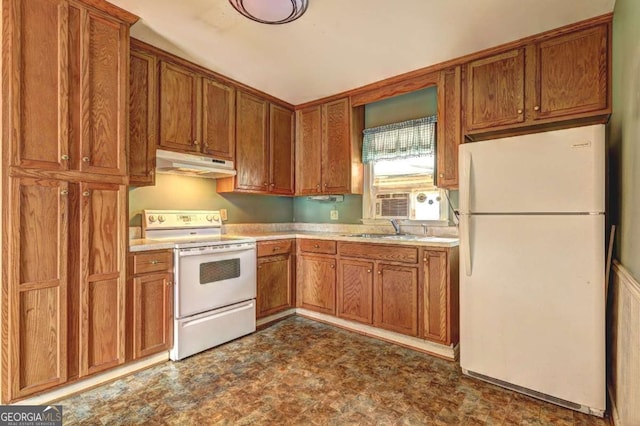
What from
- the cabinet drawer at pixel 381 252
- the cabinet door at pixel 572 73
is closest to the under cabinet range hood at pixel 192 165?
the cabinet drawer at pixel 381 252

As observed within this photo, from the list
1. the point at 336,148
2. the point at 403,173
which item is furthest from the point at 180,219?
the point at 403,173

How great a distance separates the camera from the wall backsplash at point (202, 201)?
109 inches

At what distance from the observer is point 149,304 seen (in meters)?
2.35

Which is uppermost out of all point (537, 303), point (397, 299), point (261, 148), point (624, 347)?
point (261, 148)

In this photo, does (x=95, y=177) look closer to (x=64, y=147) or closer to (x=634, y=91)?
(x=64, y=147)

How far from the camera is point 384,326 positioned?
287cm

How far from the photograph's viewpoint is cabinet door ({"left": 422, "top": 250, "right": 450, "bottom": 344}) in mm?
2533

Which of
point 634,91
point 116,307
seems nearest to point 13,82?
point 116,307

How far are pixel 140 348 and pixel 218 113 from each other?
206 centimetres

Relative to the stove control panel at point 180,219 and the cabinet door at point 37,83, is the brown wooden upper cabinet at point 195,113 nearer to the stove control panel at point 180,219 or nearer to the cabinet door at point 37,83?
the stove control panel at point 180,219

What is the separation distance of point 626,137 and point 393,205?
195 cm

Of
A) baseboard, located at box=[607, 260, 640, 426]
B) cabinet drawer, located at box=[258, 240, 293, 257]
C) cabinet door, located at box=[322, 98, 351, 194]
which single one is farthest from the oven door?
baseboard, located at box=[607, 260, 640, 426]

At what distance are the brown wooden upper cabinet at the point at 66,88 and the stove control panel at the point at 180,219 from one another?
69 centimetres

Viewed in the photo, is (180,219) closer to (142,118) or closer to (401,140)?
(142,118)
